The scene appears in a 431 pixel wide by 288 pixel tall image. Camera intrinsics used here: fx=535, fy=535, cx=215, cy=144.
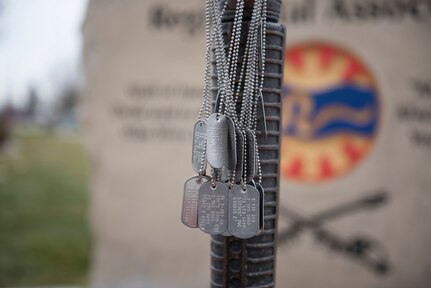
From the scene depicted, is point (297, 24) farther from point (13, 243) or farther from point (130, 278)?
point (13, 243)

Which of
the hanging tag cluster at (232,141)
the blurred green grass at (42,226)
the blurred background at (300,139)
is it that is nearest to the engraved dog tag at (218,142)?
the hanging tag cluster at (232,141)

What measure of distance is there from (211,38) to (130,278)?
3.19 m

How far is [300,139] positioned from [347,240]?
79 centimetres

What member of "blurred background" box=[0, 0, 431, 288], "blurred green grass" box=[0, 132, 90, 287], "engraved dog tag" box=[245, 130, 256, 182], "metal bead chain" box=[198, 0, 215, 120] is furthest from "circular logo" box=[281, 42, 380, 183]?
"engraved dog tag" box=[245, 130, 256, 182]

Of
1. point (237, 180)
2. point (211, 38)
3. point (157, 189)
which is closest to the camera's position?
point (237, 180)

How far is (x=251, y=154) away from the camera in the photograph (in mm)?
1186

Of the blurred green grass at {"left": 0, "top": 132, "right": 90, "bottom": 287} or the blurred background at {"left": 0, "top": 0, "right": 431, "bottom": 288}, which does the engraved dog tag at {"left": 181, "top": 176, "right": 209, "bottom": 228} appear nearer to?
the blurred background at {"left": 0, "top": 0, "right": 431, "bottom": 288}

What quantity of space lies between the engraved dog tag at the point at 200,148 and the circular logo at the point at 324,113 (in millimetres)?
2686

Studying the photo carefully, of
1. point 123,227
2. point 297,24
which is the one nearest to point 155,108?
point 123,227

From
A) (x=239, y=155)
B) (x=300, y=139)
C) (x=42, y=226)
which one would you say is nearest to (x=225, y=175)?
(x=239, y=155)

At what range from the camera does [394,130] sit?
12.3 ft

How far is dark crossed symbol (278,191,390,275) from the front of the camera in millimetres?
3736

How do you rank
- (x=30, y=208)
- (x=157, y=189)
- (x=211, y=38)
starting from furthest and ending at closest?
1. (x=30, y=208)
2. (x=157, y=189)
3. (x=211, y=38)

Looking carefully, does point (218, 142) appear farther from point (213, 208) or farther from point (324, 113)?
point (324, 113)
